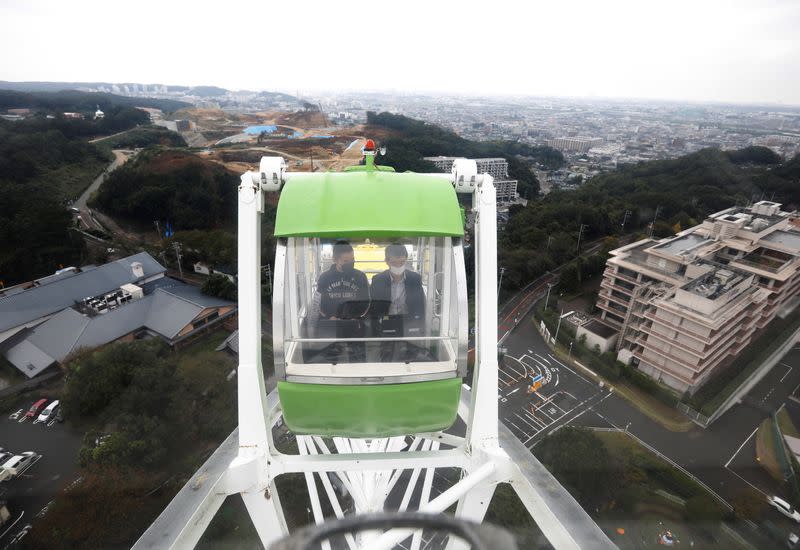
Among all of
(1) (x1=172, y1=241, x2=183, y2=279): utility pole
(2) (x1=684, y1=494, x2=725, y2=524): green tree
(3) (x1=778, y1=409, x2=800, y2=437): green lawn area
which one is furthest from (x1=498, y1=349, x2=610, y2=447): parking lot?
(1) (x1=172, y1=241, x2=183, y2=279): utility pole

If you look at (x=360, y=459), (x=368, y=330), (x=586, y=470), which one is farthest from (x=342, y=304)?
(x=586, y=470)

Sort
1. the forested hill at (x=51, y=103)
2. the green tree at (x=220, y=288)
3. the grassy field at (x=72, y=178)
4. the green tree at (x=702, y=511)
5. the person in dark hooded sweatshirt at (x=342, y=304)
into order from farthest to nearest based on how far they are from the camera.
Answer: the forested hill at (x=51, y=103) < the grassy field at (x=72, y=178) < the green tree at (x=220, y=288) < the green tree at (x=702, y=511) < the person in dark hooded sweatshirt at (x=342, y=304)

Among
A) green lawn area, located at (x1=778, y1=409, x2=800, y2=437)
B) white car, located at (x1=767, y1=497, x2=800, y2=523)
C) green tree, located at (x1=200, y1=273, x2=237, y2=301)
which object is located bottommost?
green lawn area, located at (x1=778, y1=409, x2=800, y2=437)

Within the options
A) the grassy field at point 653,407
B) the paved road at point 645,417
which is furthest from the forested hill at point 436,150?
the grassy field at point 653,407

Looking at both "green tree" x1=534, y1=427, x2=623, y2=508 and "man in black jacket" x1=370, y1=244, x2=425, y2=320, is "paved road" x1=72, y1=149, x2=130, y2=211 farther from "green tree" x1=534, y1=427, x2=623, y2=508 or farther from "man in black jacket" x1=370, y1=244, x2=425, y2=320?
"man in black jacket" x1=370, y1=244, x2=425, y2=320

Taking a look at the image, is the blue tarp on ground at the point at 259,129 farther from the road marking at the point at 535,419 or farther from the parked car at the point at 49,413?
the road marking at the point at 535,419

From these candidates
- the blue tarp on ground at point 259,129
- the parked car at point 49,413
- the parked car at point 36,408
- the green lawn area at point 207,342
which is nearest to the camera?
the parked car at point 49,413

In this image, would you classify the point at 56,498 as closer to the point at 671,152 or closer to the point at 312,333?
the point at 312,333
